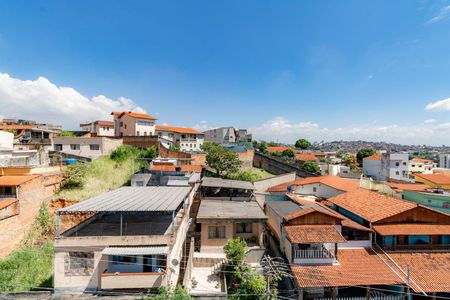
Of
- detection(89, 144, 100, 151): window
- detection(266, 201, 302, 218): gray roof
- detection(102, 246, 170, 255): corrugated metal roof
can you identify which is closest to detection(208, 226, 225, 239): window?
detection(266, 201, 302, 218): gray roof

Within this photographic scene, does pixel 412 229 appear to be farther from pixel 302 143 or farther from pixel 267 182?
pixel 302 143

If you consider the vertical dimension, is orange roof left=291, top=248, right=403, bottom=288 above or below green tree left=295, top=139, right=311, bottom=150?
below

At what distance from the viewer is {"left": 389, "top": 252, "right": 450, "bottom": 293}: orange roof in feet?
37.7

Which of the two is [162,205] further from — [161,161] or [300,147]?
[300,147]

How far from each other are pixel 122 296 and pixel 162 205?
14.1 feet

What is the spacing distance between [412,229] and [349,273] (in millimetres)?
5953

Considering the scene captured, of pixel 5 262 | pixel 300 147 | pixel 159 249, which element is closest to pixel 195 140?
pixel 5 262

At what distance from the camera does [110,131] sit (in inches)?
1761

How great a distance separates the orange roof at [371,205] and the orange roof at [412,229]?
65 centimetres

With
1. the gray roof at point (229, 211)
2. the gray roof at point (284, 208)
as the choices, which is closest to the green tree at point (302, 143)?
the gray roof at point (284, 208)

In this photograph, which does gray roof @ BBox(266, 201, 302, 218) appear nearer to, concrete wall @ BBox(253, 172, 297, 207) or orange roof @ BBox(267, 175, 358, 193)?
orange roof @ BBox(267, 175, 358, 193)

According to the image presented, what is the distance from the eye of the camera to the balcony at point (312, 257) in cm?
1329

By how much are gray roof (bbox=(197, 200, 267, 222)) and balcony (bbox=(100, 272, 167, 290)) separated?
5.79m

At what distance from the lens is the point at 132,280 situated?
31.2ft
